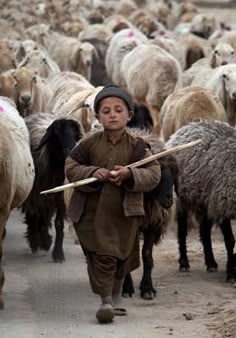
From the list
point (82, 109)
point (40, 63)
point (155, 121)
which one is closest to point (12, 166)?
point (82, 109)

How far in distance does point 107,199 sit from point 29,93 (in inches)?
268

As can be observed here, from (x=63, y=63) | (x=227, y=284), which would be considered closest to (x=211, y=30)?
(x=63, y=63)

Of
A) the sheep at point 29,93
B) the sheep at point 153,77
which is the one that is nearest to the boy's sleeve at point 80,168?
the sheep at point 29,93

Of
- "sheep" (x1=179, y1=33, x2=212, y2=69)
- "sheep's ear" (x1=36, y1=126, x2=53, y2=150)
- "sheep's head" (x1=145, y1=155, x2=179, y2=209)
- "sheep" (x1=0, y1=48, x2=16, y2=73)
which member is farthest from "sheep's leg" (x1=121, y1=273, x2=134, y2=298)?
"sheep" (x1=179, y1=33, x2=212, y2=69)

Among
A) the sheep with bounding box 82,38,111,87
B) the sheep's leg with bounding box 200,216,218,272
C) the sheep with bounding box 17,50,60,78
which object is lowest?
the sheep with bounding box 82,38,111,87

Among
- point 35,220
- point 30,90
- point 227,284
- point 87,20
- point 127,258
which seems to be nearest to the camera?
point 127,258

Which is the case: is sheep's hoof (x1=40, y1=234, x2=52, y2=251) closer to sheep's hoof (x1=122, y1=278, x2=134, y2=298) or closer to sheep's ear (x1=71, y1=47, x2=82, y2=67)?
sheep's hoof (x1=122, y1=278, x2=134, y2=298)

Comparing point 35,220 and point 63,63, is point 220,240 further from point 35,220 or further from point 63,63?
point 63,63

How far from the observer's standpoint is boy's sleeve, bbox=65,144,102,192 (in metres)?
8.72

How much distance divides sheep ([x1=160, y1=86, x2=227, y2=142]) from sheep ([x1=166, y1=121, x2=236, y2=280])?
3.41 metres

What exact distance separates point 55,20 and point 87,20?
3.66 feet

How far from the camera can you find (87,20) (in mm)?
41094

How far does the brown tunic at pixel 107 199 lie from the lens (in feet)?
28.7

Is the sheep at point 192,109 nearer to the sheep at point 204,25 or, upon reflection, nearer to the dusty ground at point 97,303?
the dusty ground at point 97,303
